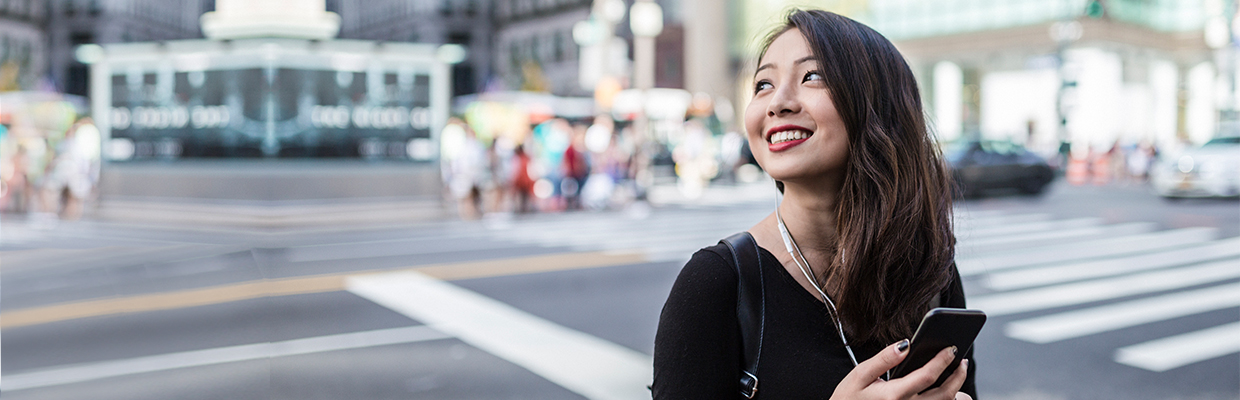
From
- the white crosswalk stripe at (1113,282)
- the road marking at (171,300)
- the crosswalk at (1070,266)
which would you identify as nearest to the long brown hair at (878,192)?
the crosswalk at (1070,266)

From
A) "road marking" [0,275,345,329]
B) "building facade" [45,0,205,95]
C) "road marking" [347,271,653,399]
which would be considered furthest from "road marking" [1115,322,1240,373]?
"building facade" [45,0,205,95]

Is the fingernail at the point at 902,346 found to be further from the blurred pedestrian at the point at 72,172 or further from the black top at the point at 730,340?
the blurred pedestrian at the point at 72,172

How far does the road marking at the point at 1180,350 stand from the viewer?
5811mm

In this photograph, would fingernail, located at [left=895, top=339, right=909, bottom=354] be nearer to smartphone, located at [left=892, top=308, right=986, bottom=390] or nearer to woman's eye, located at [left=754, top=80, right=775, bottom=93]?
smartphone, located at [left=892, top=308, right=986, bottom=390]

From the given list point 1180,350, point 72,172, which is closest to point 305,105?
point 72,172

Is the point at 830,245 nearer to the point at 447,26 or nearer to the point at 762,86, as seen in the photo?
the point at 762,86

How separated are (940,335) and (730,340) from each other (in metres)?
0.37

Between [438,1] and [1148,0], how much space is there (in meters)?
44.7

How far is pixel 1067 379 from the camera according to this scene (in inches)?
215

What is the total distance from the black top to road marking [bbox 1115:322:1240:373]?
16.2 feet

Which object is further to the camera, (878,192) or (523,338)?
(523,338)

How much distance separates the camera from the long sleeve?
5.47 ft

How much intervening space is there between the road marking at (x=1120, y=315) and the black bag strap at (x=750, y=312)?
5.51 meters

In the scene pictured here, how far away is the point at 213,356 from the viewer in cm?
607
